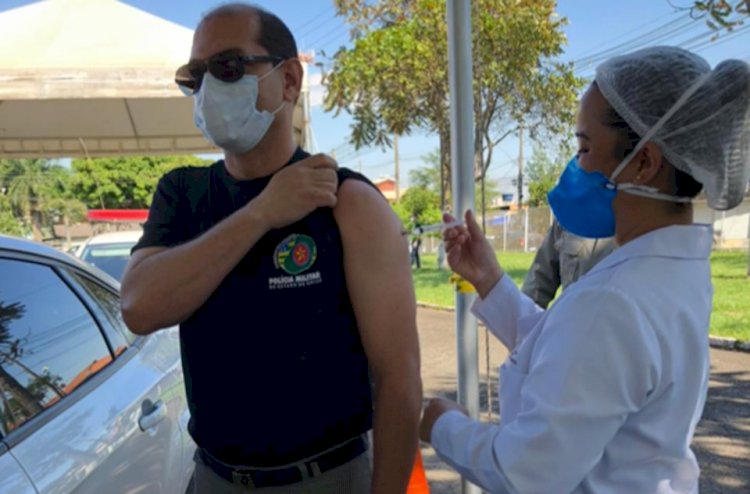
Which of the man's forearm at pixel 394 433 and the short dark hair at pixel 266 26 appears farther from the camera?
the short dark hair at pixel 266 26

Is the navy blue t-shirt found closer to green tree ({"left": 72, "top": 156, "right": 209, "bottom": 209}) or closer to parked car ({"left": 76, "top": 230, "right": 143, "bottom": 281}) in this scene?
parked car ({"left": 76, "top": 230, "right": 143, "bottom": 281})

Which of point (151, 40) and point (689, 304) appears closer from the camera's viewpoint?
point (689, 304)

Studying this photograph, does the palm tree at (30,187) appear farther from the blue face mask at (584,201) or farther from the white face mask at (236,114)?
the blue face mask at (584,201)

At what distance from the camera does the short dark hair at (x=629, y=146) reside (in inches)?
41.9

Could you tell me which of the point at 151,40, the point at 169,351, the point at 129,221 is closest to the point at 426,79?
the point at 151,40

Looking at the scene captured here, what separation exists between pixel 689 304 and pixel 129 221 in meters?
19.8

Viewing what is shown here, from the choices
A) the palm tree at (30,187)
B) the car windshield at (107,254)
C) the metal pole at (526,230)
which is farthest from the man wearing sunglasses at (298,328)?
the palm tree at (30,187)

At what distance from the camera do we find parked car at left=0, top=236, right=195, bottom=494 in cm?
151

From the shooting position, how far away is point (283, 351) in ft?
3.90

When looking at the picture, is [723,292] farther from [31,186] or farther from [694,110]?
[31,186]

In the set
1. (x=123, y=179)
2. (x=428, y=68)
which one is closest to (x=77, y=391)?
(x=428, y=68)

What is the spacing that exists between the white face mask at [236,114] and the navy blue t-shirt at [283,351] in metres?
0.25

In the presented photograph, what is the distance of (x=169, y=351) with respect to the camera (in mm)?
2592

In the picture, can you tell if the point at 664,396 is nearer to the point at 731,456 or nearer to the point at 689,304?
the point at 689,304
